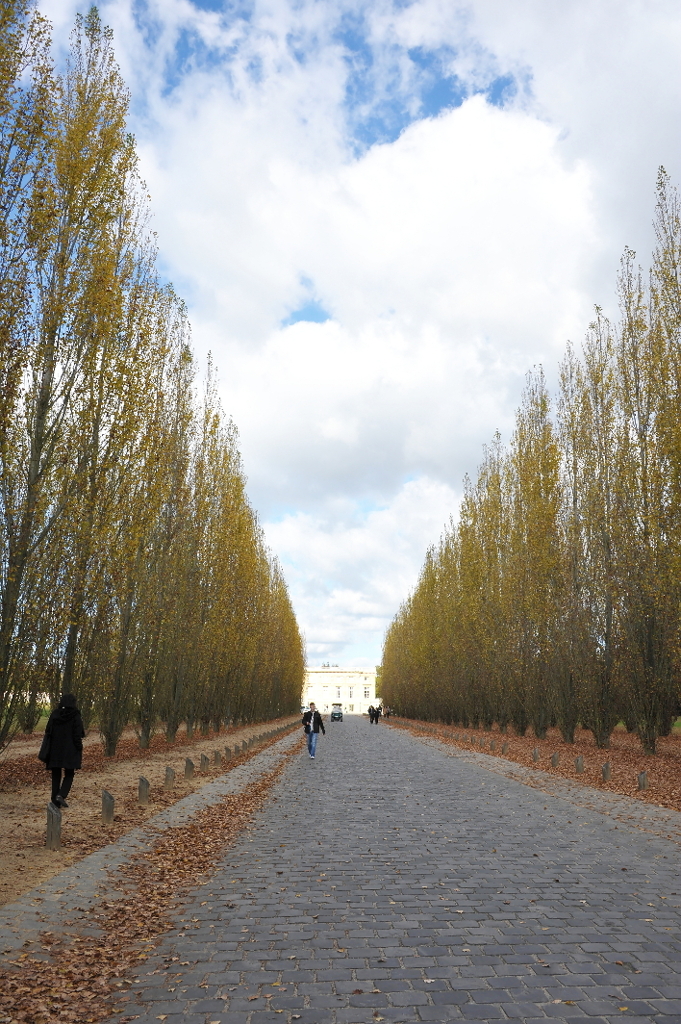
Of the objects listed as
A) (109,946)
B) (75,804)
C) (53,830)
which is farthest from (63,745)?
(109,946)

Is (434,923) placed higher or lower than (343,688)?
higher

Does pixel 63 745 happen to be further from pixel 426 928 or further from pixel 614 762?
pixel 614 762

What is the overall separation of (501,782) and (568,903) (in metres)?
10.8

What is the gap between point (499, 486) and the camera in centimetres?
3516

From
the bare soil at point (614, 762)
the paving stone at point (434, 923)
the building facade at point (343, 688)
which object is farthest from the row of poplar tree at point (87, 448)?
the building facade at point (343, 688)

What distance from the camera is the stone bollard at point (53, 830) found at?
350 inches

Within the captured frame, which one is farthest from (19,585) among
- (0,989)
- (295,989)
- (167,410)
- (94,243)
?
(167,410)

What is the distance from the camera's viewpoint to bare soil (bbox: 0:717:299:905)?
322 inches

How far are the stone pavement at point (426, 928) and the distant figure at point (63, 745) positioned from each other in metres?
2.85

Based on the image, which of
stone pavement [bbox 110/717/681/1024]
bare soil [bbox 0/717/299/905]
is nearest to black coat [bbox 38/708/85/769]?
bare soil [bbox 0/717/299/905]

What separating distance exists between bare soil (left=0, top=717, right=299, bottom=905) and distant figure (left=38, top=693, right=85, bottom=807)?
549 millimetres

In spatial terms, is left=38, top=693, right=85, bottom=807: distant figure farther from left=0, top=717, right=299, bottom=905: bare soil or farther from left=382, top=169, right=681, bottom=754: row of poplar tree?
left=382, top=169, right=681, bottom=754: row of poplar tree

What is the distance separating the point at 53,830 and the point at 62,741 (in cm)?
191

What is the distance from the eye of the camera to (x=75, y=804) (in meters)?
12.2
